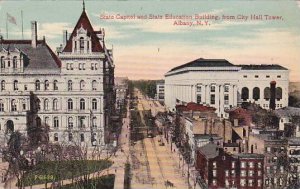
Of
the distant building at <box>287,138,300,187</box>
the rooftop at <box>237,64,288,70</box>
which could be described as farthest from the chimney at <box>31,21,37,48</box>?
the distant building at <box>287,138,300,187</box>

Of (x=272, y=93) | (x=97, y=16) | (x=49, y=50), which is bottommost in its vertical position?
(x=272, y=93)

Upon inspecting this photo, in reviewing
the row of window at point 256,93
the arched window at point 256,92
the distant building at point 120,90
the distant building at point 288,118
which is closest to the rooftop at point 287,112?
the distant building at point 288,118

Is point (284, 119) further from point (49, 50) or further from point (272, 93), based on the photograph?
point (49, 50)

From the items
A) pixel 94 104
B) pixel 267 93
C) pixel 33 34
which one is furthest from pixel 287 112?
pixel 33 34

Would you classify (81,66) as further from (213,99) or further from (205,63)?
(213,99)

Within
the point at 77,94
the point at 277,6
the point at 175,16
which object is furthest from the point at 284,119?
the point at 77,94

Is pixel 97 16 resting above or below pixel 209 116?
above
